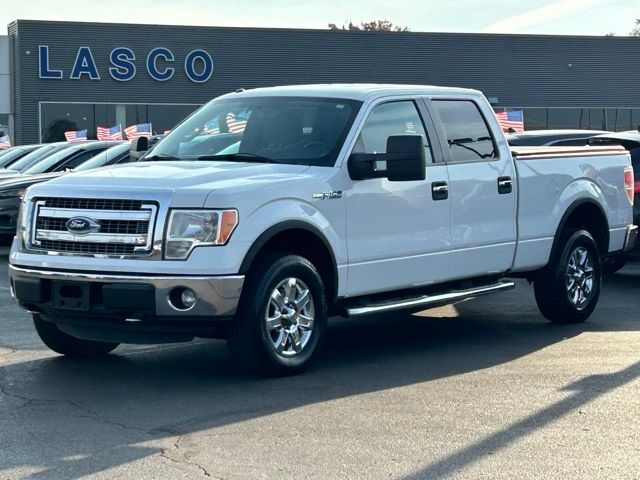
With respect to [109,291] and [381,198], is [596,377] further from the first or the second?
[109,291]

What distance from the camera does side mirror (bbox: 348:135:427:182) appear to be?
797 cm

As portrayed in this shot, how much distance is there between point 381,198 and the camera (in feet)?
27.0

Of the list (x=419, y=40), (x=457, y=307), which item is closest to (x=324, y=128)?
(x=457, y=307)

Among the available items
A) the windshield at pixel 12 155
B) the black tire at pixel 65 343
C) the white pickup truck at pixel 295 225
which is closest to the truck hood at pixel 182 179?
the white pickup truck at pixel 295 225

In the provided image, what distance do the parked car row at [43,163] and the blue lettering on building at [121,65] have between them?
1927 centimetres

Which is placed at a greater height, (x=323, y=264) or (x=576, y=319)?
(x=323, y=264)

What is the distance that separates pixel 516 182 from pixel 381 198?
177cm

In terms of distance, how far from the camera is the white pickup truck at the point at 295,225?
7148mm

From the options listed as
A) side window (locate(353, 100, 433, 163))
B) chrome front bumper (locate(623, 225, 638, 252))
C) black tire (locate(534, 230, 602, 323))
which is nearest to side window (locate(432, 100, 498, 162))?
side window (locate(353, 100, 433, 163))

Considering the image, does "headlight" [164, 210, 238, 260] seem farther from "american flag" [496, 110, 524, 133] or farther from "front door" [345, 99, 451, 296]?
"american flag" [496, 110, 524, 133]

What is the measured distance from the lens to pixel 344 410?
677cm

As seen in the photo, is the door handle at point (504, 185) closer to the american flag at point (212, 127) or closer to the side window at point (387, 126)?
the side window at point (387, 126)

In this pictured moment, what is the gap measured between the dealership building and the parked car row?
62.0 ft

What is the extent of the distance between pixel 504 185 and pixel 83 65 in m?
38.9
